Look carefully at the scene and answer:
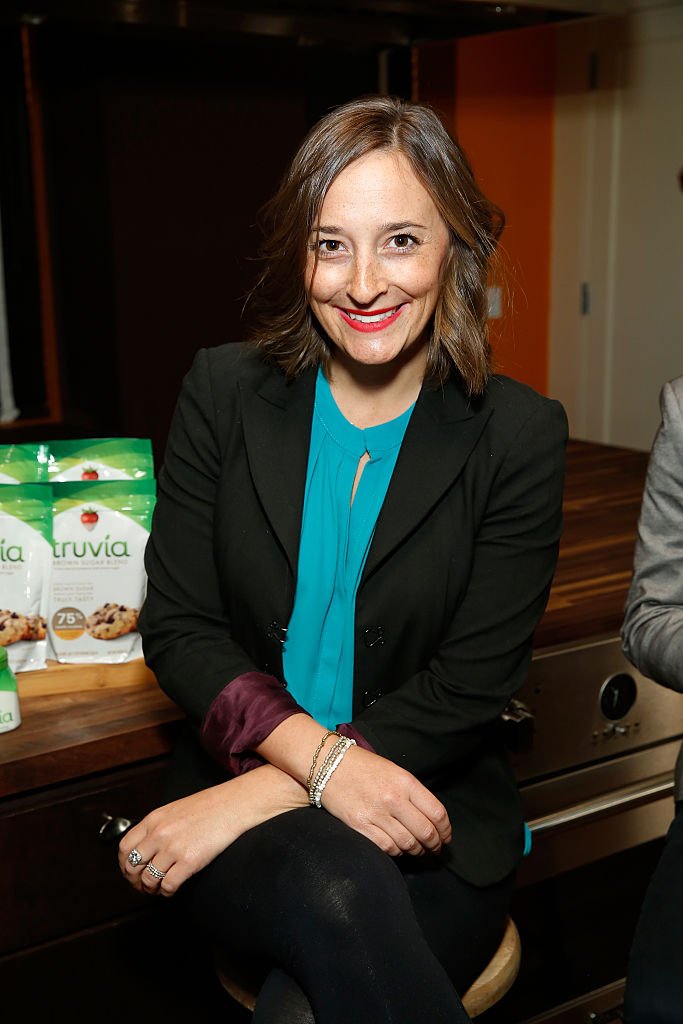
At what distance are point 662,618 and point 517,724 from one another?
38 centimetres

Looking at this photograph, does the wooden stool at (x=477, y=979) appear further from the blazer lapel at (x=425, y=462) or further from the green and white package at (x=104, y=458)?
the green and white package at (x=104, y=458)

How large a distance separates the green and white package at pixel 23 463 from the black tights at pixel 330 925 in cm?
56

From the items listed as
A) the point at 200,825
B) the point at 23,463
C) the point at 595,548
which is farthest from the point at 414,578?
the point at 595,548

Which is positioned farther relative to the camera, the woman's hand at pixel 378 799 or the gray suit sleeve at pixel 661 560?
the gray suit sleeve at pixel 661 560

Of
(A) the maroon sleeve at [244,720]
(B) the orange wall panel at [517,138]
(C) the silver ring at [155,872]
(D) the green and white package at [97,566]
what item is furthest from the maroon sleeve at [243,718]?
(B) the orange wall panel at [517,138]

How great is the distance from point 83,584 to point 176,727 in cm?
22

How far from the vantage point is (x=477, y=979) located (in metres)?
1.14

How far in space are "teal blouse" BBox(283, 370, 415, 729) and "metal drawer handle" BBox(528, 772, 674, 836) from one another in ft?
1.50

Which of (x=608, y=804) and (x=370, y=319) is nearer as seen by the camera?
(x=370, y=319)

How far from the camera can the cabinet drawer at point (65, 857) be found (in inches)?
48.8

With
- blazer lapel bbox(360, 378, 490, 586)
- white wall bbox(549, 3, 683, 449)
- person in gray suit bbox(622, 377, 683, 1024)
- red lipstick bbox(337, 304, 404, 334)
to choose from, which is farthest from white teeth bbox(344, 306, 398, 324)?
white wall bbox(549, 3, 683, 449)

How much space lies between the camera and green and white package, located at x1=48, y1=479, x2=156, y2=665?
1409 millimetres

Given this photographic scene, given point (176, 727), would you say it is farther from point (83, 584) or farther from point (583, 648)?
point (583, 648)

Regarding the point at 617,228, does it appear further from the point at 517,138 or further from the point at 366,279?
the point at 366,279
